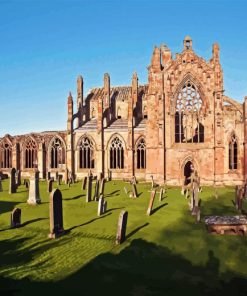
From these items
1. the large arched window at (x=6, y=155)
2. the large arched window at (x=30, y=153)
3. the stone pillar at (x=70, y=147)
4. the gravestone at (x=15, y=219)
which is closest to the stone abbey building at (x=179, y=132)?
the stone pillar at (x=70, y=147)

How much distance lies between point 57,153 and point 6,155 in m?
7.92

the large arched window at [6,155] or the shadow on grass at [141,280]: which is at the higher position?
the large arched window at [6,155]

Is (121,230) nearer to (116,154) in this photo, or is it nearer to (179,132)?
(179,132)

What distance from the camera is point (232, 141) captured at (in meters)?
31.8

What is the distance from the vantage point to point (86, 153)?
38.6 metres

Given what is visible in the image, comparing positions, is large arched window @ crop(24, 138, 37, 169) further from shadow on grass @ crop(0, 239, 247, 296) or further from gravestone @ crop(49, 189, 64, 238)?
shadow on grass @ crop(0, 239, 247, 296)

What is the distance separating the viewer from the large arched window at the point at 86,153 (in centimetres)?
3850

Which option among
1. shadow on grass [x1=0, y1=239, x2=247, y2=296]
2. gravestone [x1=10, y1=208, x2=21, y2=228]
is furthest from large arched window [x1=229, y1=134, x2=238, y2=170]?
gravestone [x1=10, y1=208, x2=21, y2=228]

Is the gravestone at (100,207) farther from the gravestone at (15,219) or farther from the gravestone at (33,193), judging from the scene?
the gravestone at (33,193)

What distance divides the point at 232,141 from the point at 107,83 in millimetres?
22089

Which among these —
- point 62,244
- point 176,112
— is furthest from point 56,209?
point 176,112

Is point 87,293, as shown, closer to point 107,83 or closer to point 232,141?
point 232,141

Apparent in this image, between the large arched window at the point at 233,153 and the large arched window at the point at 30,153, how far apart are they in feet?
82.4

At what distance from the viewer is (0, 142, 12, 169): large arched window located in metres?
43.4
